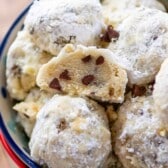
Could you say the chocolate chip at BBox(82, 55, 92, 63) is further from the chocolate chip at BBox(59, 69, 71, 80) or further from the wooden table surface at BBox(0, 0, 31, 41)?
the wooden table surface at BBox(0, 0, 31, 41)

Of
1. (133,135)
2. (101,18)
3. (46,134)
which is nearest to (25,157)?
(46,134)

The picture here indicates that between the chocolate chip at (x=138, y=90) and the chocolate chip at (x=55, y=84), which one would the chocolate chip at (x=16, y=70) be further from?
the chocolate chip at (x=138, y=90)

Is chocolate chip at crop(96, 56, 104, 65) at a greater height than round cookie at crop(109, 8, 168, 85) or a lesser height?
greater

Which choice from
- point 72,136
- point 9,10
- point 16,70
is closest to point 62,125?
point 72,136

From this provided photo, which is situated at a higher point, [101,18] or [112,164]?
[101,18]

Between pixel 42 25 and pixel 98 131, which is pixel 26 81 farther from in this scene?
pixel 98 131

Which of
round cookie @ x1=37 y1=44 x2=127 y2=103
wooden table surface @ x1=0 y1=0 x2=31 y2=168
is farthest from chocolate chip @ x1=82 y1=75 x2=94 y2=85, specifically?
wooden table surface @ x1=0 y1=0 x2=31 y2=168

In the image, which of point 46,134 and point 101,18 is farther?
point 101,18
